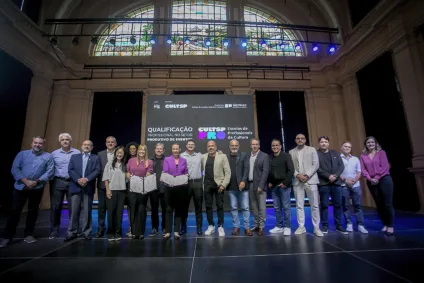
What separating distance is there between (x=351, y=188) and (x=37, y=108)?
9.06 metres

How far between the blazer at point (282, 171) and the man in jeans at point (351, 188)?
2.88 ft

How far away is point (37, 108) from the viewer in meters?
7.00

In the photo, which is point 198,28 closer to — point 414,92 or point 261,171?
point 414,92

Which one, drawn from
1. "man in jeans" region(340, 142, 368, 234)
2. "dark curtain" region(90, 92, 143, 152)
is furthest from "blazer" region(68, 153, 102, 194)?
"dark curtain" region(90, 92, 143, 152)

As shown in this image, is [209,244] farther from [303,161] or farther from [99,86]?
[99,86]

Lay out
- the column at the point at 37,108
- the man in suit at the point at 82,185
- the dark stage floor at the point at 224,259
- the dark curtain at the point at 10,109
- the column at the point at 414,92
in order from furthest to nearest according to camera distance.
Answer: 1. the column at the point at 37,108
2. the dark curtain at the point at 10,109
3. the column at the point at 414,92
4. the man in suit at the point at 82,185
5. the dark stage floor at the point at 224,259

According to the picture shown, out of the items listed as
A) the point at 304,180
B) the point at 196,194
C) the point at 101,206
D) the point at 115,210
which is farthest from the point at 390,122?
the point at 101,206

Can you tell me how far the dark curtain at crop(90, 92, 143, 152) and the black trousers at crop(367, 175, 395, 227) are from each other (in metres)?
7.43

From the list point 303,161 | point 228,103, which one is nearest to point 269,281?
point 303,161

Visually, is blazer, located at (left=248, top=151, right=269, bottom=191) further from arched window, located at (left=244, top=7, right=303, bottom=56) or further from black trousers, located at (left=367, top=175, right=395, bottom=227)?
arched window, located at (left=244, top=7, right=303, bottom=56)

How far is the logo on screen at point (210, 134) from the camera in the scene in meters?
5.64

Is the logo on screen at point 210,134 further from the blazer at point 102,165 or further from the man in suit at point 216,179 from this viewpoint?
the blazer at point 102,165

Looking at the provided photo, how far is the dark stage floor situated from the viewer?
5.42ft

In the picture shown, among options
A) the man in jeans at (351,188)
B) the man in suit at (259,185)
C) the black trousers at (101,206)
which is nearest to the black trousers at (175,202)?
the black trousers at (101,206)
